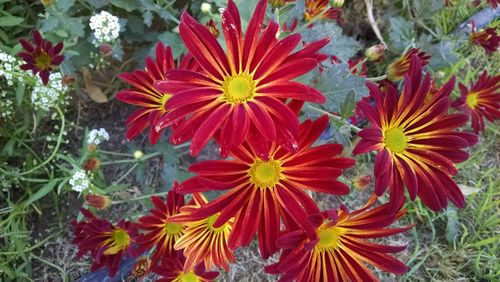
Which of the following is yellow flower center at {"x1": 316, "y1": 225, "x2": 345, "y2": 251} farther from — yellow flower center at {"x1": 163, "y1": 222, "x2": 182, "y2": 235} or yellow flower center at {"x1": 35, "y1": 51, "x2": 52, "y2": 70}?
yellow flower center at {"x1": 35, "y1": 51, "x2": 52, "y2": 70}

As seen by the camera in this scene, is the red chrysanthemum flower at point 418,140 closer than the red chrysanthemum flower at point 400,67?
Yes

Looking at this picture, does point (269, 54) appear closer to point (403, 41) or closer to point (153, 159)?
point (153, 159)

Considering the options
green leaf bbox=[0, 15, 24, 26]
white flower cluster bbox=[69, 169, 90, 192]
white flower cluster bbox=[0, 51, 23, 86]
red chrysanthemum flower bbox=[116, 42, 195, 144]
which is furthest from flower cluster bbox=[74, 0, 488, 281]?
green leaf bbox=[0, 15, 24, 26]

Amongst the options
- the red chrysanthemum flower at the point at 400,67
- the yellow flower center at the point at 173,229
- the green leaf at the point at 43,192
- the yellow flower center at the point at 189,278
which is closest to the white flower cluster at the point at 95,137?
the green leaf at the point at 43,192

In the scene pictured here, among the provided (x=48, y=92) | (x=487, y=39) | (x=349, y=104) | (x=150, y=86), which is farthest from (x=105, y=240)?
(x=487, y=39)

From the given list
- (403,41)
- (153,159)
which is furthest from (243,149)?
(403,41)

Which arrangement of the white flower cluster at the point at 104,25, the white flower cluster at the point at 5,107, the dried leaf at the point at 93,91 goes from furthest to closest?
the dried leaf at the point at 93,91, the white flower cluster at the point at 5,107, the white flower cluster at the point at 104,25

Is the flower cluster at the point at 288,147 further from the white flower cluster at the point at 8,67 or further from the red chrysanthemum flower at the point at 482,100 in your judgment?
the red chrysanthemum flower at the point at 482,100
